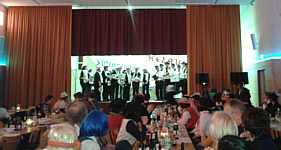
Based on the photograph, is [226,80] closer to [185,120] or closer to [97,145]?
[185,120]

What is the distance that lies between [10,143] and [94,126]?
240cm

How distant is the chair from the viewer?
3858 mm

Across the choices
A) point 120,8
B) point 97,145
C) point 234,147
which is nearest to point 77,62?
point 120,8

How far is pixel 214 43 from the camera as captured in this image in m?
11.8

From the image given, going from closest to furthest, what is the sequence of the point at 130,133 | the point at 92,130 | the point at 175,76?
the point at 92,130, the point at 130,133, the point at 175,76

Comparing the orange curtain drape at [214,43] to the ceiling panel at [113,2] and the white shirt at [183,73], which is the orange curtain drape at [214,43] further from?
the white shirt at [183,73]

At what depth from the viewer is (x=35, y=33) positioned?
39.6 ft

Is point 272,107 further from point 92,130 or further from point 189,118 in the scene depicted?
point 92,130

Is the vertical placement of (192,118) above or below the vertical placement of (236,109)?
below

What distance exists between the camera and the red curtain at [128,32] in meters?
12.3

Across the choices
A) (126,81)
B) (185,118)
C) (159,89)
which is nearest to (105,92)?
(126,81)

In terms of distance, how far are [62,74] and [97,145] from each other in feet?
33.6

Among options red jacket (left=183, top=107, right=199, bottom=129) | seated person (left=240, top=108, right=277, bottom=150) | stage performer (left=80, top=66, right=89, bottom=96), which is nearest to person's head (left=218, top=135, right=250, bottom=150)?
seated person (left=240, top=108, right=277, bottom=150)

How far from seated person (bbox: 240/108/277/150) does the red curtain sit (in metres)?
10.0
